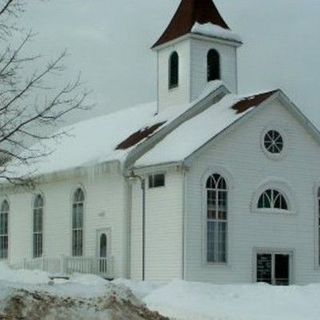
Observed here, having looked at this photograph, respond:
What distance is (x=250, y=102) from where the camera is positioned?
3231 cm

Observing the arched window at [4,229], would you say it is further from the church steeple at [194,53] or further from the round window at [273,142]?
the round window at [273,142]

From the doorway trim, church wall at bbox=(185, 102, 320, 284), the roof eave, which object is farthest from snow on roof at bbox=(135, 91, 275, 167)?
the doorway trim

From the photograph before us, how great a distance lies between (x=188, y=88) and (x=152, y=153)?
439 cm

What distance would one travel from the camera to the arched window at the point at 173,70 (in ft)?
119

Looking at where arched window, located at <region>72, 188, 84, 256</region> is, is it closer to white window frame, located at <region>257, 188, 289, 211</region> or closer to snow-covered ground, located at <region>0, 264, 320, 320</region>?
white window frame, located at <region>257, 188, 289, 211</region>

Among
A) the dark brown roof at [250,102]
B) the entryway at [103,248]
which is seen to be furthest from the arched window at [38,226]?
the dark brown roof at [250,102]

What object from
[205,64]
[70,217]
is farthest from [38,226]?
[205,64]

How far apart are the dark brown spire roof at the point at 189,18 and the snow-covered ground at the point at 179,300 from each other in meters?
A: 13.5

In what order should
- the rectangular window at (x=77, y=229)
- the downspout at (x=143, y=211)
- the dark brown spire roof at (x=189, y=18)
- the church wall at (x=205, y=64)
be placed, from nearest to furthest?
1. the downspout at (x=143, y=211)
2. the church wall at (x=205, y=64)
3. the rectangular window at (x=77, y=229)
4. the dark brown spire roof at (x=189, y=18)

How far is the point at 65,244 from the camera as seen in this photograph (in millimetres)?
36156

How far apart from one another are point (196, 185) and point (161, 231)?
2072 mm

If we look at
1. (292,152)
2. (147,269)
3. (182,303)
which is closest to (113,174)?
(147,269)

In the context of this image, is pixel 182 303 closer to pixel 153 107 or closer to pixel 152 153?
pixel 152 153

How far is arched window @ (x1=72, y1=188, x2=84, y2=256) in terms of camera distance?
35438 millimetres
